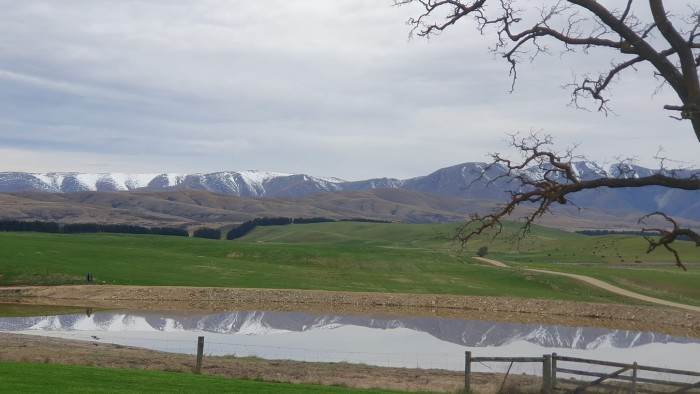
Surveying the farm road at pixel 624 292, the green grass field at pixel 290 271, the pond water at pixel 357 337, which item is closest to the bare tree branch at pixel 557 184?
the pond water at pixel 357 337

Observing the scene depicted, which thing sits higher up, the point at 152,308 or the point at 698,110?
the point at 698,110

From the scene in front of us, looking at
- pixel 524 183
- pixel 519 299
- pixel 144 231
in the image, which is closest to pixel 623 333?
pixel 519 299

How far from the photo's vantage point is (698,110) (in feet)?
38.6

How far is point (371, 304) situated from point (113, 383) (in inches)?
1797

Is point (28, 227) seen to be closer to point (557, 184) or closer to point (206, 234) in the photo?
point (206, 234)

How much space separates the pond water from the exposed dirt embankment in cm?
403

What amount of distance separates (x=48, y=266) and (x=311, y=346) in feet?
124

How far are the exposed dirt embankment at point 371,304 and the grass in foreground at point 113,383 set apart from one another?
3513 cm

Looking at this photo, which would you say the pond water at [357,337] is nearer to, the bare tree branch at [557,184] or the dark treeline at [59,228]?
the bare tree branch at [557,184]

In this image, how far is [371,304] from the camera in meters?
66.2

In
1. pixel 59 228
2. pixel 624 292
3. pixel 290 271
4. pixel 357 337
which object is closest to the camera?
pixel 357 337

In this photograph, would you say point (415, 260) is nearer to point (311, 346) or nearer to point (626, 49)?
point (311, 346)

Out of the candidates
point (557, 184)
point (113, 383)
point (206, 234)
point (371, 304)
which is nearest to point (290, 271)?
point (371, 304)

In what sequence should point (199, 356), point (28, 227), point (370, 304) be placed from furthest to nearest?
point (28, 227) → point (370, 304) → point (199, 356)
